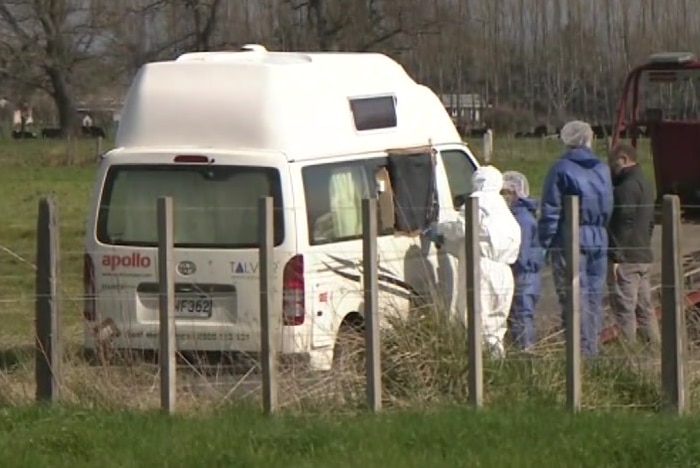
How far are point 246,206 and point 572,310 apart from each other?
8.89 feet

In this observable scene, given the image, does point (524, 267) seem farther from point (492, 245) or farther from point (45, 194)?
point (45, 194)

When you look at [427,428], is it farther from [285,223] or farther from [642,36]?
[642,36]

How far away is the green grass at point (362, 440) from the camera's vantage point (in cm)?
767

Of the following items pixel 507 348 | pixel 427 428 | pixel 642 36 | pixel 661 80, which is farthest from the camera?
pixel 642 36

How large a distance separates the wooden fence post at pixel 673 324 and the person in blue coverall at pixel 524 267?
106 cm

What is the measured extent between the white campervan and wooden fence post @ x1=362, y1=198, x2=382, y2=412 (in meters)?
0.76

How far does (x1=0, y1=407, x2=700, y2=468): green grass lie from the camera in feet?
25.2

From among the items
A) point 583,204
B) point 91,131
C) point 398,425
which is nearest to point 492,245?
point 583,204

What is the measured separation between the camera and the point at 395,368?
30.8ft

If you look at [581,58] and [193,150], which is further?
[581,58]

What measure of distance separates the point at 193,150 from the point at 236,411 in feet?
8.33

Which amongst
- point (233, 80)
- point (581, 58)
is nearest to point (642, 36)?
point (581, 58)

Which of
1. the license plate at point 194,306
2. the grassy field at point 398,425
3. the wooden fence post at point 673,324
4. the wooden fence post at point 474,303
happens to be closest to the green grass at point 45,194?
the license plate at point 194,306

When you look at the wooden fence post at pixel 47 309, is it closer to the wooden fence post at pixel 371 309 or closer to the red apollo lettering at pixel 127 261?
the red apollo lettering at pixel 127 261
